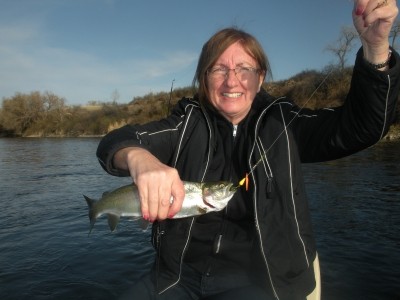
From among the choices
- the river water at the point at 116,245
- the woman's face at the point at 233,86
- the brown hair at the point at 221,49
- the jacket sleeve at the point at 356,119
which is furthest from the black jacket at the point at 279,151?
the river water at the point at 116,245

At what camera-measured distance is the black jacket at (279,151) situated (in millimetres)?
2623

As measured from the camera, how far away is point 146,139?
315 centimetres

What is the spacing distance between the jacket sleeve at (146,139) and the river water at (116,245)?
2.98m

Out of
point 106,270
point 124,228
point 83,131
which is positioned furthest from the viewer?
point 83,131

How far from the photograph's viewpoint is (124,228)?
824 cm

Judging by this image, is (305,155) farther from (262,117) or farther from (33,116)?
(33,116)

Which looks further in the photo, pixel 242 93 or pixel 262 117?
pixel 242 93

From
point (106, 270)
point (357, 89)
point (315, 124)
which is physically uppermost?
point (357, 89)

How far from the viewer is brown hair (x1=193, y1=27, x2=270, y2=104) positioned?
3.34m

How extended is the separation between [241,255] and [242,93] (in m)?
1.43

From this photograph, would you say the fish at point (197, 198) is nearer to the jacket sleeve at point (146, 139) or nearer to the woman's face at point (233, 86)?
the jacket sleeve at point (146, 139)

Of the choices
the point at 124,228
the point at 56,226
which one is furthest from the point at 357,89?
the point at 56,226

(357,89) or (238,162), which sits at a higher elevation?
(357,89)

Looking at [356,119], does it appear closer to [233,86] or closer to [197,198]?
[233,86]
